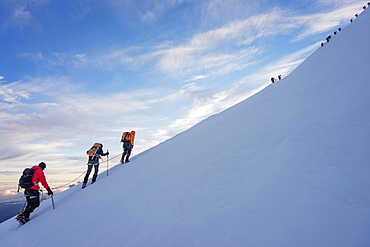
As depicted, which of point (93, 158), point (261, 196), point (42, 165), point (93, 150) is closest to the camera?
point (261, 196)

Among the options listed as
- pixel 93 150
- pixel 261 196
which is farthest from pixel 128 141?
pixel 261 196

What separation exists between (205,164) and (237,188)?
182 centimetres

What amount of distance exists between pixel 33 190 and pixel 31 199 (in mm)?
353

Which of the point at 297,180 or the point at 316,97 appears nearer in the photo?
the point at 297,180

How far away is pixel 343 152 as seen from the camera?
3.71 meters

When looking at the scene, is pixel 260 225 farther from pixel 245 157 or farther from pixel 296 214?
pixel 245 157

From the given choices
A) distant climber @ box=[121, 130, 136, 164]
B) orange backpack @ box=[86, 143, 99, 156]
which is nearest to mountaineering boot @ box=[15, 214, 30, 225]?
orange backpack @ box=[86, 143, 99, 156]

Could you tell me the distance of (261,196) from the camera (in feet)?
11.1

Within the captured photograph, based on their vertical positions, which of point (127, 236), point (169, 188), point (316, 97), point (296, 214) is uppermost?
point (316, 97)

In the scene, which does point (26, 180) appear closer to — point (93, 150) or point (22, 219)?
point (22, 219)

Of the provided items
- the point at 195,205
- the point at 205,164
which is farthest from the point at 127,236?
the point at 205,164

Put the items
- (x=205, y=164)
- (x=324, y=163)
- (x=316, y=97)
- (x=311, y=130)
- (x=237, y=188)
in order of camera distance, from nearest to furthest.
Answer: (x=324, y=163), (x=237, y=188), (x=311, y=130), (x=205, y=164), (x=316, y=97)

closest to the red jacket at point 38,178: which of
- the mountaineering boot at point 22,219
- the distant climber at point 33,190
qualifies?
the distant climber at point 33,190

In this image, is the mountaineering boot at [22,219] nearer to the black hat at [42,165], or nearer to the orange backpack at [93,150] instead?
the black hat at [42,165]
